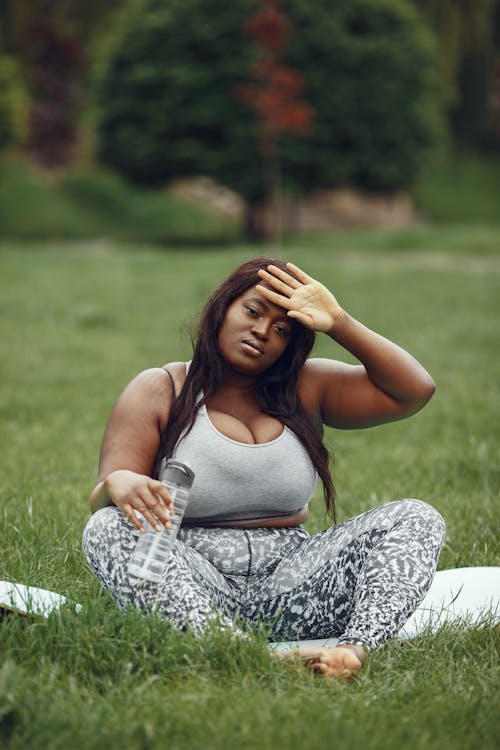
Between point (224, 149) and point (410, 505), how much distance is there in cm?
1957

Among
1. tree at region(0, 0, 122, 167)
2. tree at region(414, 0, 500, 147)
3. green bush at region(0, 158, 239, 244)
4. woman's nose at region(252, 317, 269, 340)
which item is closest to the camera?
woman's nose at region(252, 317, 269, 340)

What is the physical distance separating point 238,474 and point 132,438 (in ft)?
1.13

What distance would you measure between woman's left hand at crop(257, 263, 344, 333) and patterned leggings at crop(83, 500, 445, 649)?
605 mm

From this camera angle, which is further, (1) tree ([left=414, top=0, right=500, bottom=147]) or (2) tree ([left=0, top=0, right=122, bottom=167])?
(2) tree ([left=0, top=0, right=122, bottom=167])

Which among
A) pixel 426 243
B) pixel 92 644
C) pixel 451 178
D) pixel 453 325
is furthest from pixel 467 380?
pixel 451 178

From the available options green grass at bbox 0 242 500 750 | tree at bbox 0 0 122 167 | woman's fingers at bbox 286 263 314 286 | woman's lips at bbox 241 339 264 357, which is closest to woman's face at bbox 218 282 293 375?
woman's lips at bbox 241 339 264 357

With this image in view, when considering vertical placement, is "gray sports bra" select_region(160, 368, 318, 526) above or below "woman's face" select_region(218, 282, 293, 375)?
below

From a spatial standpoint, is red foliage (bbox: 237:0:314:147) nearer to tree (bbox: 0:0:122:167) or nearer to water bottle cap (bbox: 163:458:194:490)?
tree (bbox: 0:0:122:167)

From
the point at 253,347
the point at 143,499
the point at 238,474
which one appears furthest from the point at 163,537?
the point at 253,347

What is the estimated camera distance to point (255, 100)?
810 inches

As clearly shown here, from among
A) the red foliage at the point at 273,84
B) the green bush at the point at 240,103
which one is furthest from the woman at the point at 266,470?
the green bush at the point at 240,103

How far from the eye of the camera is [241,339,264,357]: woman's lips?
10.0ft

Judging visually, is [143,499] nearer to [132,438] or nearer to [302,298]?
[132,438]

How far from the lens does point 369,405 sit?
3.26 metres
